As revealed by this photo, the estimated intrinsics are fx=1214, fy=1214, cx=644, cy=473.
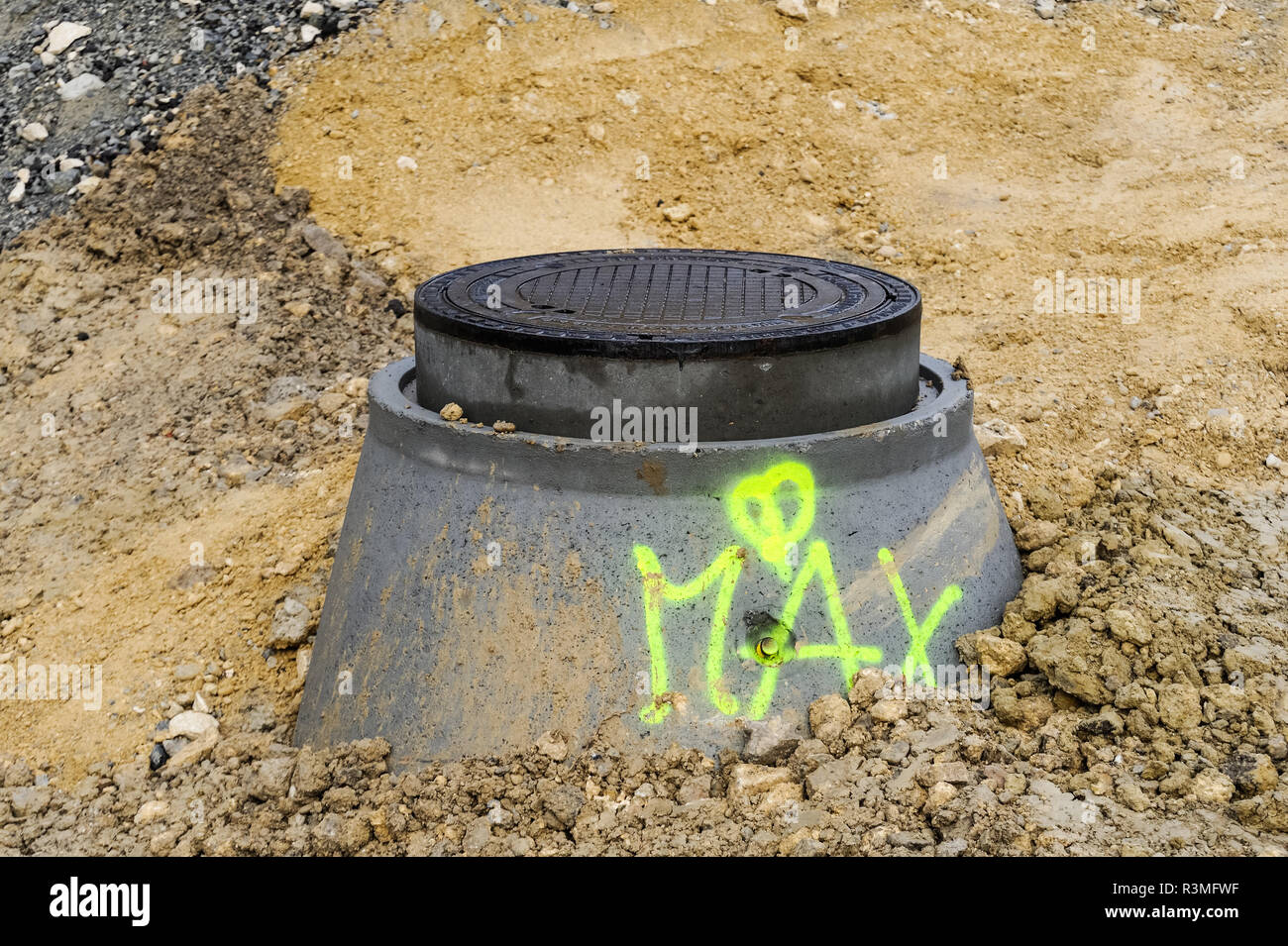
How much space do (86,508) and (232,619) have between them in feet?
4.01

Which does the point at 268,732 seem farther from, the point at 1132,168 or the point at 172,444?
the point at 1132,168

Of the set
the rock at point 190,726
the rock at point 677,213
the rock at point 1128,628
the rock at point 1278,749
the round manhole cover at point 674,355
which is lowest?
the rock at point 190,726

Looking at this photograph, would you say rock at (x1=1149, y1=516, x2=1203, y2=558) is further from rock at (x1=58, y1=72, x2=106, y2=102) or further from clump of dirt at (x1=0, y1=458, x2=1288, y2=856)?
rock at (x1=58, y1=72, x2=106, y2=102)

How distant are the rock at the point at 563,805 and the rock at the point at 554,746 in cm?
10

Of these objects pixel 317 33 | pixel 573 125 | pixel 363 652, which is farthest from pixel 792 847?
pixel 317 33

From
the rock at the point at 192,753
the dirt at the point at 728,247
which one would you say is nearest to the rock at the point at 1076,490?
the dirt at the point at 728,247

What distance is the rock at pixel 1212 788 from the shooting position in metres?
2.94

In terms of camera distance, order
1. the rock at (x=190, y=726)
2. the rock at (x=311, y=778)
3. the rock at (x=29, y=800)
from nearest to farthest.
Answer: the rock at (x=311, y=778) → the rock at (x=29, y=800) → the rock at (x=190, y=726)

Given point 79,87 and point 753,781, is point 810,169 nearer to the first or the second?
point 79,87

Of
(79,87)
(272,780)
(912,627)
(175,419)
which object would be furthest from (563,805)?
(79,87)

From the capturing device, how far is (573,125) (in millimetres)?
7844

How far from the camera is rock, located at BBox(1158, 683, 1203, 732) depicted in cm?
314

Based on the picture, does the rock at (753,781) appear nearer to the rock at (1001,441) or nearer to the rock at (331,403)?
the rock at (1001,441)

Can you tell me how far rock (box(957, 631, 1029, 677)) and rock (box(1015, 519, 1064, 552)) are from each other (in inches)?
24.9
